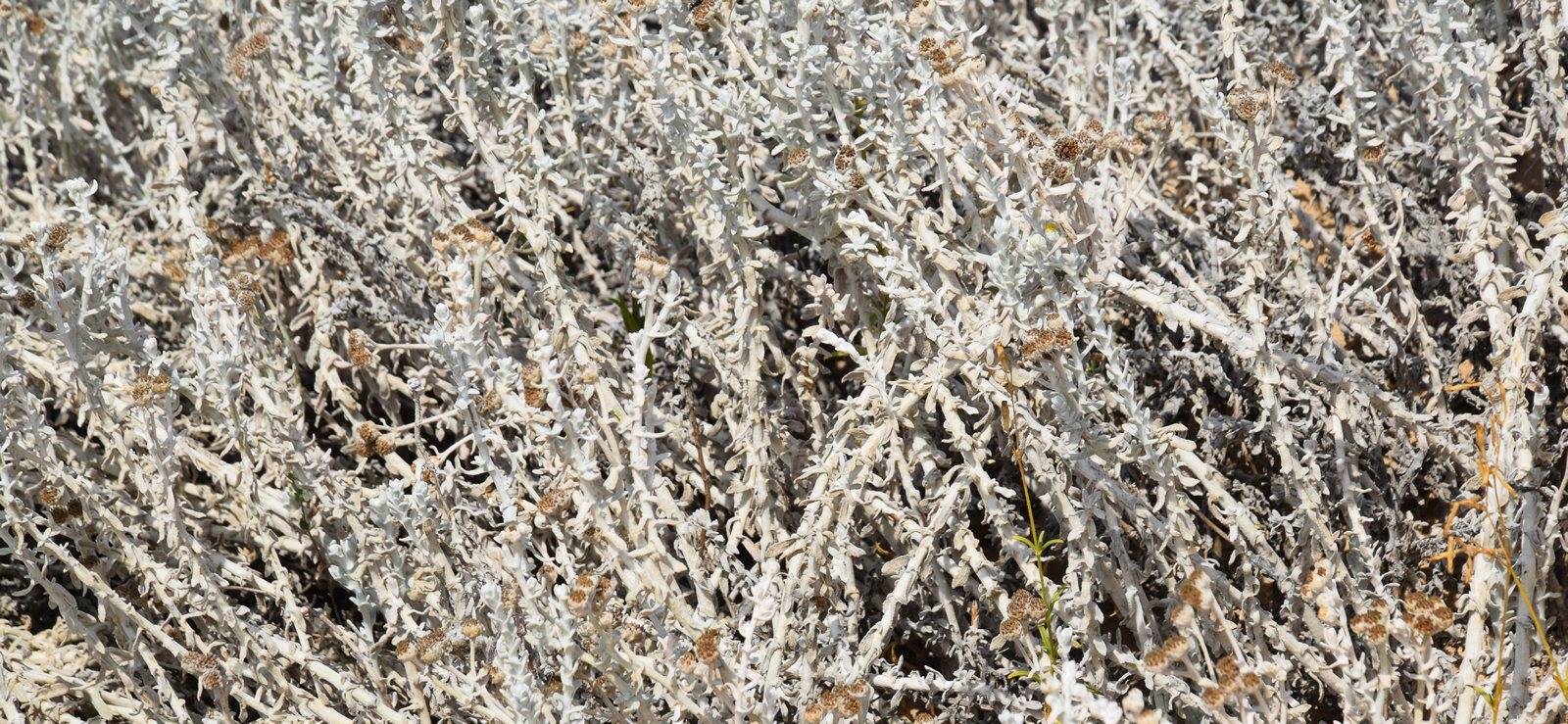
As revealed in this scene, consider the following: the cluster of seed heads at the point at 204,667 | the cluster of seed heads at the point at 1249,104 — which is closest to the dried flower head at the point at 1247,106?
the cluster of seed heads at the point at 1249,104

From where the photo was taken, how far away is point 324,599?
253cm

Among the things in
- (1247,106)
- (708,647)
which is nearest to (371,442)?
(708,647)

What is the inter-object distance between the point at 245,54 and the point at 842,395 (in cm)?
154

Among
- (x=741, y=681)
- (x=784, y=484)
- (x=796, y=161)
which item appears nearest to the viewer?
(x=741, y=681)

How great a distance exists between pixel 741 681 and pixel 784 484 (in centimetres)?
64

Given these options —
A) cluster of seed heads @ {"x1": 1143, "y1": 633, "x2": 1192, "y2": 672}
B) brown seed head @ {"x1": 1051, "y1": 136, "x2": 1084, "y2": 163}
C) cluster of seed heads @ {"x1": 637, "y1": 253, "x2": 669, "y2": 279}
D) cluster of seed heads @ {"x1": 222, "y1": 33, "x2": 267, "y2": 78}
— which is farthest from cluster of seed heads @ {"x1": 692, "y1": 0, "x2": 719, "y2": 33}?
cluster of seed heads @ {"x1": 1143, "y1": 633, "x2": 1192, "y2": 672}

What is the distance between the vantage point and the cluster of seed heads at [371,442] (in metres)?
1.94

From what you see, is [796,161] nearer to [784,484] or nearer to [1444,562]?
[784,484]

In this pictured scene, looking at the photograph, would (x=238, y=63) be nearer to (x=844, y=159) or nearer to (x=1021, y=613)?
(x=844, y=159)

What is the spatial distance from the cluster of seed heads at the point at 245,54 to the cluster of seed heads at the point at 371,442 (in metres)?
1.02

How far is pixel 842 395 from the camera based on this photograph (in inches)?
102

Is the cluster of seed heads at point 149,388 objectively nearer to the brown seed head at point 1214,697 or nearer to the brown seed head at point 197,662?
the brown seed head at point 197,662

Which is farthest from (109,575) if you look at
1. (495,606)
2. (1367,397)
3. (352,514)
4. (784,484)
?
(1367,397)

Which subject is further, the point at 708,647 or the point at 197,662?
the point at 197,662
